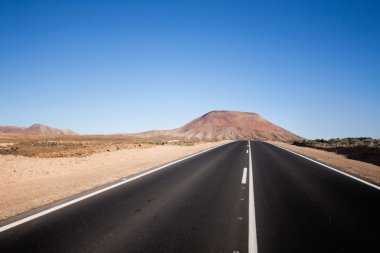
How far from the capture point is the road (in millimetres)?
4371

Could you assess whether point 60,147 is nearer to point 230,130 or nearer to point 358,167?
point 358,167

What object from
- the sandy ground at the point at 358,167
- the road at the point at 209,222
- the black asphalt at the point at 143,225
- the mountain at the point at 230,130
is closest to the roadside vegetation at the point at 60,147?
the black asphalt at the point at 143,225

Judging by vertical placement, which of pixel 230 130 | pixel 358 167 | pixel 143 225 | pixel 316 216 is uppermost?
pixel 230 130

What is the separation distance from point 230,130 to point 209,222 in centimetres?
13742

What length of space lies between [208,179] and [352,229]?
568 cm

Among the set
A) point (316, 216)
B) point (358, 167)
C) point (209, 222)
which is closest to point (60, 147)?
point (358, 167)

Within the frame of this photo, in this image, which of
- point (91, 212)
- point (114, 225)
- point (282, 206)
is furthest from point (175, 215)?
point (282, 206)

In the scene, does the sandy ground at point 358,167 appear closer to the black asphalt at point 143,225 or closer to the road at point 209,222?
the road at point 209,222

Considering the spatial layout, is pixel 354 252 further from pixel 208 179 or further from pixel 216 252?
pixel 208 179

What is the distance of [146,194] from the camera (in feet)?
25.6

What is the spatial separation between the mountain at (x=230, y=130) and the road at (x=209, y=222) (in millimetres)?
119055

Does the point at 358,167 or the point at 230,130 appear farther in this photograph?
the point at 230,130

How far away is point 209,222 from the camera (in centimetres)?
547

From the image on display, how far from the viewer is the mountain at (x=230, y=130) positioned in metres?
136
